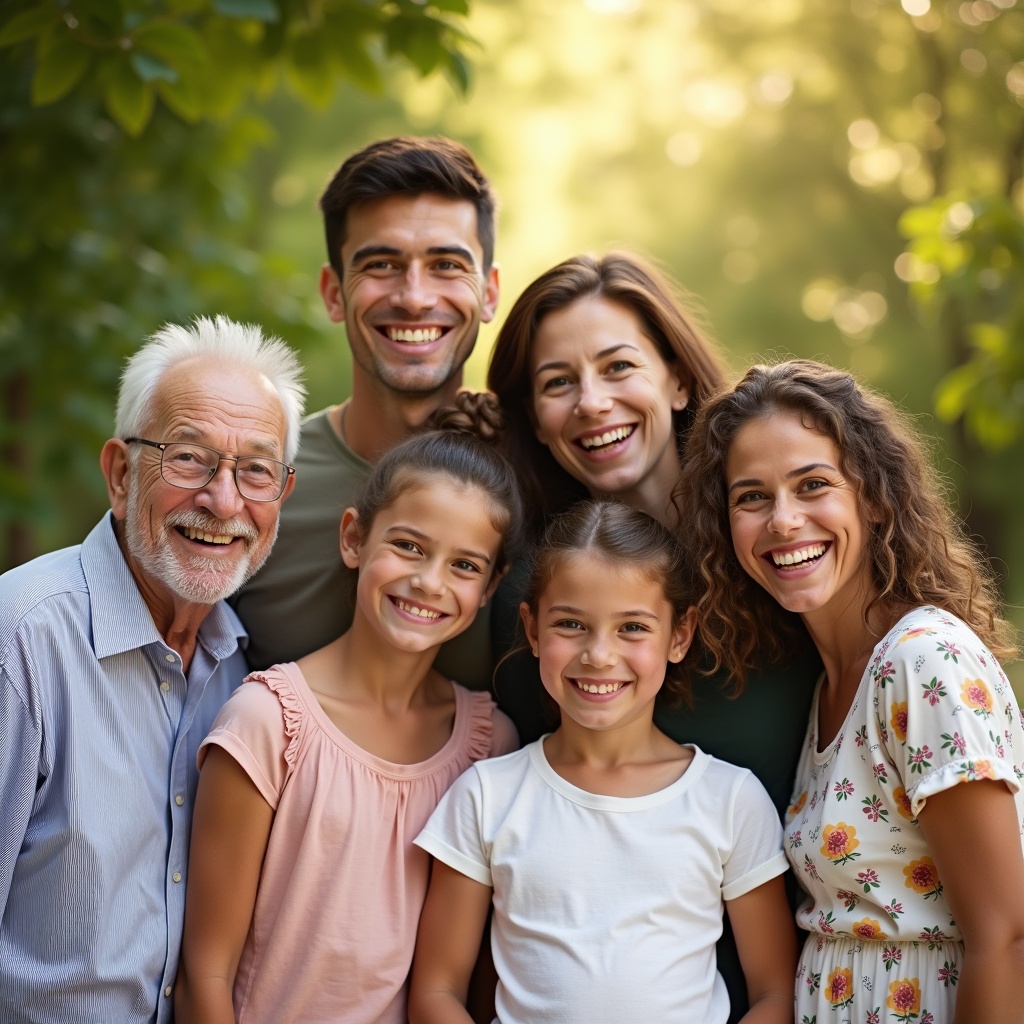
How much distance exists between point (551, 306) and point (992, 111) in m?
7.58

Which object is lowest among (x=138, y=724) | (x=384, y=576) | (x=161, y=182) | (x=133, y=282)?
(x=138, y=724)

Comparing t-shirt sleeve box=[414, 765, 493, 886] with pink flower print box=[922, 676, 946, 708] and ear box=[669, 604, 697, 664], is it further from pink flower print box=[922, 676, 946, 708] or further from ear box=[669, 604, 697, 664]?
pink flower print box=[922, 676, 946, 708]

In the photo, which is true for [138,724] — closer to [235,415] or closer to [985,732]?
[235,415]

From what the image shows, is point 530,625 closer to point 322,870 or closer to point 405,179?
point 322,870

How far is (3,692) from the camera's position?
249 centimetres

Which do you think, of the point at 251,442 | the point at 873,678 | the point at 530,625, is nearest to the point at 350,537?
the point at 251,442

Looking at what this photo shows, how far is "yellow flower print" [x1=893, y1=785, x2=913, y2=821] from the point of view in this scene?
2418 millimetres

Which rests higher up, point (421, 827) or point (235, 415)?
point (235, 415)

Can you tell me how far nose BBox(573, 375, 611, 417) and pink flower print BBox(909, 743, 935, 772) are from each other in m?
1.26

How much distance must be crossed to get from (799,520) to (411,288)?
146 centimetres

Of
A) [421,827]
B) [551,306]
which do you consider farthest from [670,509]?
[421,827]

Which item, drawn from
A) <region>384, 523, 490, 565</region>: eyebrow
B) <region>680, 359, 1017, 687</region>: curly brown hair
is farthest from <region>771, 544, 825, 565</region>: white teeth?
<region>384, 523, 490, 565</region>: eyebrow

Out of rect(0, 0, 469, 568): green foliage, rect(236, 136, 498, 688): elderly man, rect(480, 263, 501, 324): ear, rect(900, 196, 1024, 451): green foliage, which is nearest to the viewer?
rect(236, 136, 498, 688): elderly man

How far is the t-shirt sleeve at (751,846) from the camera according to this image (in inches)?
104
